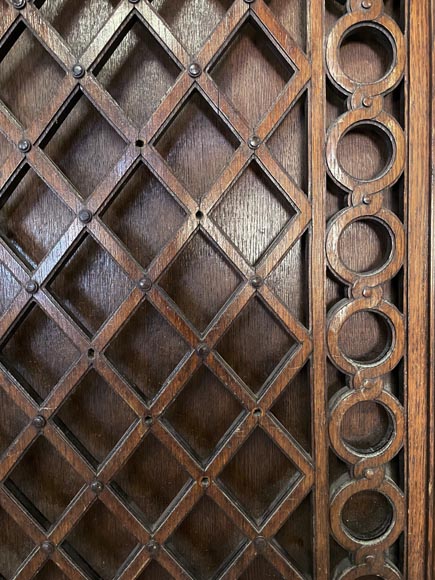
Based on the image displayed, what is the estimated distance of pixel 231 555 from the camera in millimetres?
549

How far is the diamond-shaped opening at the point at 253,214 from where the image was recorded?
21.2 inches

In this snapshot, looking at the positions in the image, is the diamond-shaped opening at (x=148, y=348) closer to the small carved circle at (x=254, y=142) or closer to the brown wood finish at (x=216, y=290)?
the brown wood finish at (x=216, y=290)

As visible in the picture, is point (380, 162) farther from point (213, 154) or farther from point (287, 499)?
point (287, 499)

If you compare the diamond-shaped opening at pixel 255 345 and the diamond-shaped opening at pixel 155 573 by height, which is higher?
the diamond-shaped opening at pixel 255 345

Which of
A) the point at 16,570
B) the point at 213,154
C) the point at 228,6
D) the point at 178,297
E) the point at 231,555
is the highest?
the point at 228,6

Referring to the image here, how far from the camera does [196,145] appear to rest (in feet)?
1.75

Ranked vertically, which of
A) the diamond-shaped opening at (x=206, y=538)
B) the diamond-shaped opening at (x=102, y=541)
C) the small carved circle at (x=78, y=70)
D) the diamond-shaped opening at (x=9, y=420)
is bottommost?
the diamond-shaped opening at (x=102, y=541)

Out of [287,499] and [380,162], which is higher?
[380,162]

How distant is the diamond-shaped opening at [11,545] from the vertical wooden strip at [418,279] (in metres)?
0.41

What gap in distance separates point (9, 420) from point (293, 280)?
1.11 ft

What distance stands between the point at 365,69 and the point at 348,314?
26 centimetres

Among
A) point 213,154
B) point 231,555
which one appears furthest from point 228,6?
point 231,555

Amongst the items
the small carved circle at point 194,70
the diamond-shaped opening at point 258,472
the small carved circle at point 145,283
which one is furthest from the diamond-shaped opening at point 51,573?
the small carved circle at point 194,70

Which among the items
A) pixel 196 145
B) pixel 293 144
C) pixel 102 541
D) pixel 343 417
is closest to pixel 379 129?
pixel 293 144
